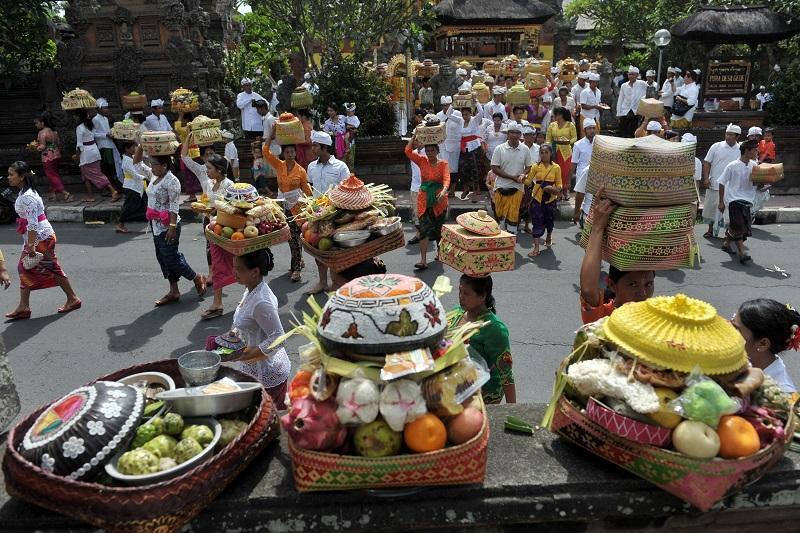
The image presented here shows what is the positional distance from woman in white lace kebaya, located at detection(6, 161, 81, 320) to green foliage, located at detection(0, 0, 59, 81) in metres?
10.3

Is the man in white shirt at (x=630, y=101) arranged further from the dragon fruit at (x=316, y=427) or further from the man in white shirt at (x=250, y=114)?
the dragon fruit at (x=316, y=427)

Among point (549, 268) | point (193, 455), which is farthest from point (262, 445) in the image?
point (549, 268)

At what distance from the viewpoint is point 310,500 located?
207 centimetres

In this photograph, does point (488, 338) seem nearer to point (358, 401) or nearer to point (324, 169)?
point (358, 401)

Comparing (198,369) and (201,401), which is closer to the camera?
(201,401)

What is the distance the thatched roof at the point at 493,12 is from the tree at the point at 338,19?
13.4 m

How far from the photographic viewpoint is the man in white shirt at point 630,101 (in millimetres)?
15258

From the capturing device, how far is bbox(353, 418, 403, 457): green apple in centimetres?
195

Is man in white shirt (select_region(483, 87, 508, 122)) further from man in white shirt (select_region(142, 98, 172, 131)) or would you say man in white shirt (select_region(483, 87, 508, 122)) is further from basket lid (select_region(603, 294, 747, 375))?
basket lid (select_region(603, 294, 747, 375))

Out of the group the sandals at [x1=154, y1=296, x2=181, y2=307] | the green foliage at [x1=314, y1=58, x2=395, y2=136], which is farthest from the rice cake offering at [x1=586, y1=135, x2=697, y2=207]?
the green foliage at [x1=314, y1=58, x2=395, y2=136]

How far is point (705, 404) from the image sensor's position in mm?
1915

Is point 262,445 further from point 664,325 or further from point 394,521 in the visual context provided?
point 664,325

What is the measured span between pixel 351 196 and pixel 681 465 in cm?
271

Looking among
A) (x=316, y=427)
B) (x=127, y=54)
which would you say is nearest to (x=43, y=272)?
(x=316, y=427)
